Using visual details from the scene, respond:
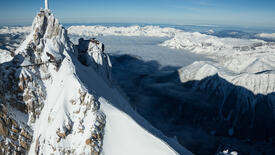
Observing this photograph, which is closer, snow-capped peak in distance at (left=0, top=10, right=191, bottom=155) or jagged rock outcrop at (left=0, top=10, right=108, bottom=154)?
snow-capped peak in distance at (left=0, top=10, right=191, bottom=155)

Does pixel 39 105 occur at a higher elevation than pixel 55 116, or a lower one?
higher

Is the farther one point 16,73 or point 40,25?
point 40,25

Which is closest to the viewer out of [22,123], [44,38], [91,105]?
[91,105]

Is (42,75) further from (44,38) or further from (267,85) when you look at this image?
(267,85)

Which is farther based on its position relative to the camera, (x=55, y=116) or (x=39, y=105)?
(x=39, y=105)

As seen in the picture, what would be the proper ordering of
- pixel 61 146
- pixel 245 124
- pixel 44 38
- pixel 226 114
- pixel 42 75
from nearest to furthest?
pixel 61 146, pixel 42 75, pixel 44 38, pixel 245 124, pixel 226 114

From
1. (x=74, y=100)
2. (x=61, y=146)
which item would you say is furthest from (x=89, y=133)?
(x=74, y=100)

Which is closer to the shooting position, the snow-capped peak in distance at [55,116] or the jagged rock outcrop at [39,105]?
the snow-capped peak in distance at [55,116]

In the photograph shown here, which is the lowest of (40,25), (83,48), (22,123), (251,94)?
(251,94)
